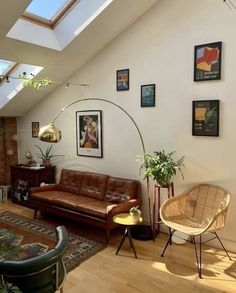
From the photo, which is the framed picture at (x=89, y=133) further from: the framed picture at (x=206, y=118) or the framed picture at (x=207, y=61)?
the framed picture at (x=207, y=61)

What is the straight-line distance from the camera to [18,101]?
5.30 m

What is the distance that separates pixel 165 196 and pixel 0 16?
3109mm

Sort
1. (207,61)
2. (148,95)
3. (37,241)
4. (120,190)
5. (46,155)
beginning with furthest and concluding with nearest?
(46,155)
(120,190)
(148,95)
(37,241)
(207,61)

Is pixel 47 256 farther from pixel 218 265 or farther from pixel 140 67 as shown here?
pixel 140 67

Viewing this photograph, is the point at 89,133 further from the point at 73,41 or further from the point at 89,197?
the point at 73,41

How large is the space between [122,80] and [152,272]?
277 cm

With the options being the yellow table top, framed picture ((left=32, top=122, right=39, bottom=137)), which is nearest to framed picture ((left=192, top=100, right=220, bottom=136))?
the yellow table top

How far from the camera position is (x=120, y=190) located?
416cm

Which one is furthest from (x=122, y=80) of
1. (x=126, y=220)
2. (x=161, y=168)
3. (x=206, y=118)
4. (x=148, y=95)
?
(x=126, y=220)

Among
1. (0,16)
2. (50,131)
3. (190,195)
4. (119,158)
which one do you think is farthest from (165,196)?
(0,16)

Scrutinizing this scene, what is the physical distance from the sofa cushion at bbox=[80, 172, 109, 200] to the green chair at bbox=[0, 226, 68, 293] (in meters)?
2.33

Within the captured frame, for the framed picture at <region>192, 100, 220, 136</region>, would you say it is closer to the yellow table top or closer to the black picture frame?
the black picture frame

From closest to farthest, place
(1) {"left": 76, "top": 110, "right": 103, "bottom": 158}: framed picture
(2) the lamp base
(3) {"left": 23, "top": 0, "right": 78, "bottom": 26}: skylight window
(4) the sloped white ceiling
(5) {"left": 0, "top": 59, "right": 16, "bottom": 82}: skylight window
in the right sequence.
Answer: (4) the sloped white ceiling
(3) {"left": 23, "top": 0, "right": 78, "bottom": 26}: skylight window
(2) the lamp base
(1) {"left": 76, "top": 110, "right": 103, "bottom": 158}: framed picture
(5) {"left": 0, "top": 59, "right": 16, "bottom": 82}: skylight window

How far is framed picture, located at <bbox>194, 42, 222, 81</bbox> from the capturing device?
335cm
